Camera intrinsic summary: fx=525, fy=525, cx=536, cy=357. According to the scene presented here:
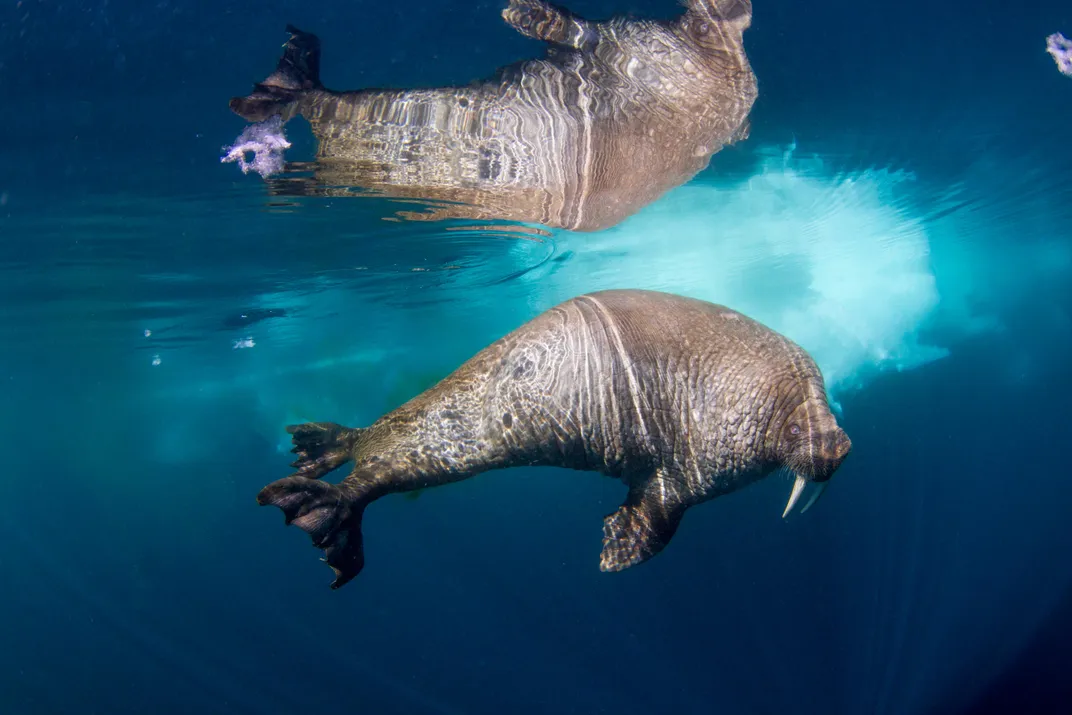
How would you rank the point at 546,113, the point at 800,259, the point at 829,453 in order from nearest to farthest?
the point at 829,453, the point at 546,113, the point at 800,259

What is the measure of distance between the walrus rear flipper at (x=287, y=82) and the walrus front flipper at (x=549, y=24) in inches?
68.8

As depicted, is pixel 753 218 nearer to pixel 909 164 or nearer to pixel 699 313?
pixel 909 164

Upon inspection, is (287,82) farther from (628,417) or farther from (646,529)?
(646,529)

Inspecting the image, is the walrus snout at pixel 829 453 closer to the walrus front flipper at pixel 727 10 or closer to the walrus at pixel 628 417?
the walrus at pixel 628 417

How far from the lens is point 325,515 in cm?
349

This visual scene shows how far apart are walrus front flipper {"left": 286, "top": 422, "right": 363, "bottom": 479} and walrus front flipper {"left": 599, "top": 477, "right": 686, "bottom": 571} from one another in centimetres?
248

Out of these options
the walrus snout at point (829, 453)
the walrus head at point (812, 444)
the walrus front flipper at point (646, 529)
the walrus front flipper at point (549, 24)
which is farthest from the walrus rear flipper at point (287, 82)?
the walrus snout at point (829, 453)

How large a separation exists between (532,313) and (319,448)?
2528cm

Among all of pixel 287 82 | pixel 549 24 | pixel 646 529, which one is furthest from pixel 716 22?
pixel 646 529

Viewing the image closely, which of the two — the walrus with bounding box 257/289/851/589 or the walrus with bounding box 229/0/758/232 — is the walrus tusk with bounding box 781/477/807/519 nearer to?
the walrus with bounding box 257/289/851/589

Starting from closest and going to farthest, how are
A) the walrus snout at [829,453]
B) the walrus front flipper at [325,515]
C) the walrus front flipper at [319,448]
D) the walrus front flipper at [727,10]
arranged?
1. the walrus front flipper at [325,515]
2. the walrus snout at [829,453]
3. the walrus front flipper at [319,448]
4. the walrus front flipper at [727,10]

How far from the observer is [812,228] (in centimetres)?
1716

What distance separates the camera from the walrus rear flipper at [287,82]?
14.9 feet

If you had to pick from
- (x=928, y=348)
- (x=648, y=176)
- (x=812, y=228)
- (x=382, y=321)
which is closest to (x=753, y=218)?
(x=812, y=228)
